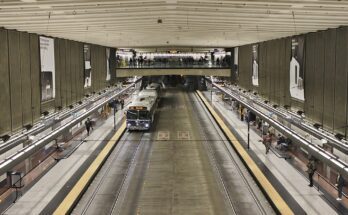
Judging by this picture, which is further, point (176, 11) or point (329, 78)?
point (329, 78)

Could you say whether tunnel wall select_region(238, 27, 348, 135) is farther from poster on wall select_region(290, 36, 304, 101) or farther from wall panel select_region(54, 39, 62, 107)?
wall panel select_region(54, 39, 62, 107)

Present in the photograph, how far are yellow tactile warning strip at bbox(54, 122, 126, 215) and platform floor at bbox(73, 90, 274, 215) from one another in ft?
1.02

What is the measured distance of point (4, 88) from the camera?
16.9 m

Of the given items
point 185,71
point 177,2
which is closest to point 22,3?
point 177,2

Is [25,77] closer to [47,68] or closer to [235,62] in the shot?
[47,68]

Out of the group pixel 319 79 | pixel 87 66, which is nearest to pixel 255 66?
pixel 87 66

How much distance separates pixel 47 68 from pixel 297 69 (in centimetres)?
1320

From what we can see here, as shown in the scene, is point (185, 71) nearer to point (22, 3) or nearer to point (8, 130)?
point (8, 130)

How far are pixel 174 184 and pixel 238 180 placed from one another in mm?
2861

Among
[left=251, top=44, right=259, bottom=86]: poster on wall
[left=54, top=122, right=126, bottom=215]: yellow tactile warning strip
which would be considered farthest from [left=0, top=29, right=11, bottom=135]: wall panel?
[left=251, top=44, right=259, bottom=86]: poster on wall

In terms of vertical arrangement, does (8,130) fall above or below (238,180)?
above

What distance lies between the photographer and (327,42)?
17.8 m

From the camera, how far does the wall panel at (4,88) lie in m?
16.7

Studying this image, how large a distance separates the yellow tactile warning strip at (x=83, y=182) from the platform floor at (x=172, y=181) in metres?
0.31
